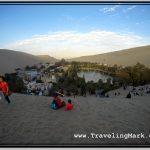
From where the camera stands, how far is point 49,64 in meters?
9.52

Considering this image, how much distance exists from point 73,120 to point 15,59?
2.34 meters

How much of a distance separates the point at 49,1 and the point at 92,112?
3.32 meters

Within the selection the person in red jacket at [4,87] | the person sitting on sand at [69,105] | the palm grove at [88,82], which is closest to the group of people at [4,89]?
the person in red jacket at [4,87]

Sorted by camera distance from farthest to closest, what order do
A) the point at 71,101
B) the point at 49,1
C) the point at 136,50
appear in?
the point at 71,101 < the point at 136,50 < the point at 49,1

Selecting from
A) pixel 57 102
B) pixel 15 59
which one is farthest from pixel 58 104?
pixel 15 59

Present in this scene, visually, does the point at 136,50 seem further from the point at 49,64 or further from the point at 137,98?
the point at 49,64

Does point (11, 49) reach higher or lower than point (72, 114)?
higher

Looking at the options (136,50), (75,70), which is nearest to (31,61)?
(75,70)

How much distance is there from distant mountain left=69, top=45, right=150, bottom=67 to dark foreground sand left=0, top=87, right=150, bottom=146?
1.04m

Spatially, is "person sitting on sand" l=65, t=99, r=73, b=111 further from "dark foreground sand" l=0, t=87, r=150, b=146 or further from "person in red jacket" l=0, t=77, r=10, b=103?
"person in red jacket" l=0, t=77, r=10, b=103

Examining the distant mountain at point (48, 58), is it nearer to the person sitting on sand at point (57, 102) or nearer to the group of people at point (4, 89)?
the person sitting on sand at point (57, 102)

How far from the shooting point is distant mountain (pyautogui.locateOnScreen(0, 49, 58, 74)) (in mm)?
9250

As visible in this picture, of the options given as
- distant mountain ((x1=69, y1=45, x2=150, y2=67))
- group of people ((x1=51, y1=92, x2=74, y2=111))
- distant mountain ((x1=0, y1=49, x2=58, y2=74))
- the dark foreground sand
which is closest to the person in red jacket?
distant mountain ((x1=0, y1=49, x2=58, y2=74))

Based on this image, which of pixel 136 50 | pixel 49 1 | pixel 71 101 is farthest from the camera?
pixel 71 101
